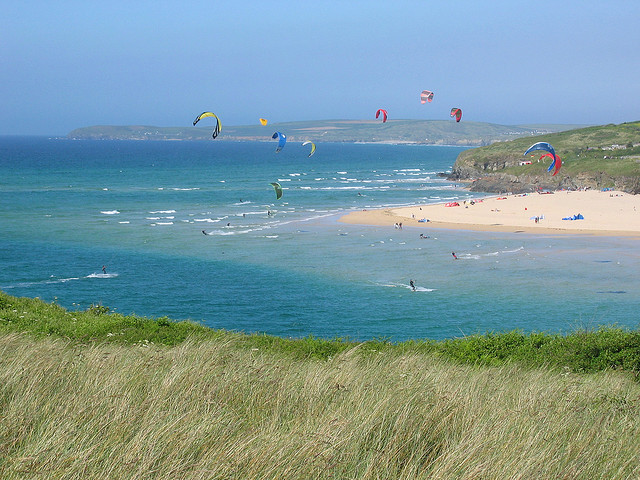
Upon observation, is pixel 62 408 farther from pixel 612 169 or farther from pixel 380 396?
pixel 612 169

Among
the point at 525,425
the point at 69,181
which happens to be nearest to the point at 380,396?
the point at 525,425

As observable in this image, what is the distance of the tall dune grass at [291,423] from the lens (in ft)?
12.4

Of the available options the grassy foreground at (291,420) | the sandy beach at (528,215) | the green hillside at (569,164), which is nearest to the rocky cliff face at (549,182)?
the green hillside at (569,164)

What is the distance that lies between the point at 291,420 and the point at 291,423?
4.0 inches

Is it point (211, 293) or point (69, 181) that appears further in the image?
point (69, 181)

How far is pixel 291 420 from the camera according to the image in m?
4.68

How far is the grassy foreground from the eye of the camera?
3803 mm

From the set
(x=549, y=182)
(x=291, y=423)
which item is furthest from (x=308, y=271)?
(x=549, y=182)

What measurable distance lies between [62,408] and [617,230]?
4797 cm

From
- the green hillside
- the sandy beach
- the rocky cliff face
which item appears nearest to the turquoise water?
the sandy beach

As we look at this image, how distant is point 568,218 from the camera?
172ft

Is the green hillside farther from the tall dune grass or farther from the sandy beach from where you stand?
the tall dune grass

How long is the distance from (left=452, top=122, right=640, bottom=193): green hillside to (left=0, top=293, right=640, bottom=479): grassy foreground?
239ft

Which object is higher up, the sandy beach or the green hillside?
the green hillside
